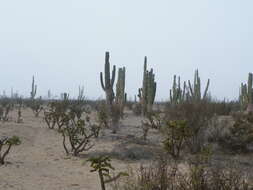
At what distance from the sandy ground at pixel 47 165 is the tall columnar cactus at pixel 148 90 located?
701 centimetres

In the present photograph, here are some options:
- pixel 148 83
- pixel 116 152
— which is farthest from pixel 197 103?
pixel 148 83

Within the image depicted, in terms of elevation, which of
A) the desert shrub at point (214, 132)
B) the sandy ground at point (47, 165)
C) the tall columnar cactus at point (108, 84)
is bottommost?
the sandy ground at point (47, 165)

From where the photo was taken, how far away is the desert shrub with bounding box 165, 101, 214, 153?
1058 cm

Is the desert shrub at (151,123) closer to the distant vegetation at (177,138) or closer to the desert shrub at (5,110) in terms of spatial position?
the distant vegetation at (177,138)

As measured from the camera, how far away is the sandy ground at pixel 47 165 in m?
7.02

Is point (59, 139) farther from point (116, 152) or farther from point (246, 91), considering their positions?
point (246, 91)

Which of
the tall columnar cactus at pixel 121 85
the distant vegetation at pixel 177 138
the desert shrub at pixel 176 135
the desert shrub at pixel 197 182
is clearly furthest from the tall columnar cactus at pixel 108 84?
the desert shrub at pixel 197 182

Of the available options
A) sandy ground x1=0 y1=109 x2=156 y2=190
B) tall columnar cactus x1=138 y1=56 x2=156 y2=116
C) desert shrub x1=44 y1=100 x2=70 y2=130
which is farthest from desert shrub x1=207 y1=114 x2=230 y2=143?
tall columnar cactus x1=138 y1=56 x2=156 y2=116

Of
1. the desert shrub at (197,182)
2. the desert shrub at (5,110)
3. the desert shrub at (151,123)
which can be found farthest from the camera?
the desert shrub at (5,110)

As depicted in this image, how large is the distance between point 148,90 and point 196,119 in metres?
10.5

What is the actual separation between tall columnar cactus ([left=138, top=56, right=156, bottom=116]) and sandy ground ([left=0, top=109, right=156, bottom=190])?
7.01m

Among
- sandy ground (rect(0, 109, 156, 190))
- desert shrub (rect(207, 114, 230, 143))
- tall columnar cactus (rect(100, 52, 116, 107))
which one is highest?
tall columnar cactus (rect(100, 52, 116, 107))

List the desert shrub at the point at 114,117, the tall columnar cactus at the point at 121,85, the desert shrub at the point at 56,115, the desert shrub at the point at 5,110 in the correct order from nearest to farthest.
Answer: the desert shrub at the point at 56,115 → the desert shrub at the point at 114,117 → the desert shrub at the point at 5,110 → the tall columnar cactus at the point at 121,85

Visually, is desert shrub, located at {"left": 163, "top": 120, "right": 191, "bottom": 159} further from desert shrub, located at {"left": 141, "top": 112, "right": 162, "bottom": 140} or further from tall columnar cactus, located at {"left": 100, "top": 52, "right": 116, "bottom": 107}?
tall columnar cactus, located at {"left": 100, "top": 52, "right": 116, "bottom": 107}
